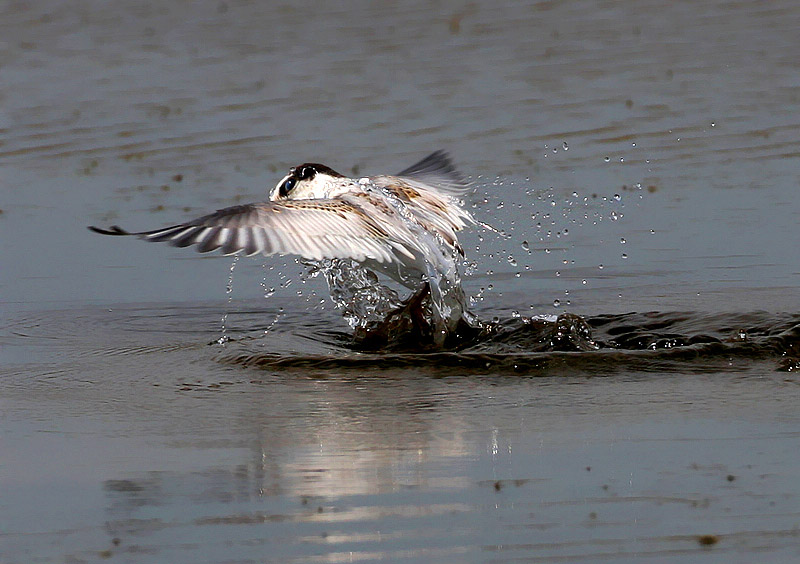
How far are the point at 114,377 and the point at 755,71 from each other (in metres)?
7.90

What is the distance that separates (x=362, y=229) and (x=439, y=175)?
1.70 metres

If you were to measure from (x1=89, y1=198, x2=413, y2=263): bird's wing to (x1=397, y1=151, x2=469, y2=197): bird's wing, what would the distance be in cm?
130

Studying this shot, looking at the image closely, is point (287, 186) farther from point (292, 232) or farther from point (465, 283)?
point (292, 232)

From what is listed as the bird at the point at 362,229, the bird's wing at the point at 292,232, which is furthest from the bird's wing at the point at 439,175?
the bird's wing at the point at 292,232

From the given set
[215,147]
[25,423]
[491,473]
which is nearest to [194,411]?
[25,423]

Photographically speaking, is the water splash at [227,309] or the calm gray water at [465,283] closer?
the calm gray water at [465,283]

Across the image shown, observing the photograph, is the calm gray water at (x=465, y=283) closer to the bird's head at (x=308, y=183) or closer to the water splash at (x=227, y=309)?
the water splash at (x=227, y=309)

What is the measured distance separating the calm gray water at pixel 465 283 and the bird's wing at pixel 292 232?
1.60 feet

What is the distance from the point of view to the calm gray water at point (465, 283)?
15.2ft

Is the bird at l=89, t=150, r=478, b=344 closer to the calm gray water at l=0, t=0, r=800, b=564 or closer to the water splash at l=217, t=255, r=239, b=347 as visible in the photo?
the calm gray water at l=0, t=0, r=800, b=564

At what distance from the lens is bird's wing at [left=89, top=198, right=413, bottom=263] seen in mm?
6637

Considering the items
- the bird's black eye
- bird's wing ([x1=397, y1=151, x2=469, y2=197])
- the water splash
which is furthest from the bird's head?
bird's wing ([x1=397, y1=151, x2=469, y2=197])

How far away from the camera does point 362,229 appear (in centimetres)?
724

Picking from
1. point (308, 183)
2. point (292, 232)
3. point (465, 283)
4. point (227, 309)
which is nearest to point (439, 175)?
point (465, 283)
